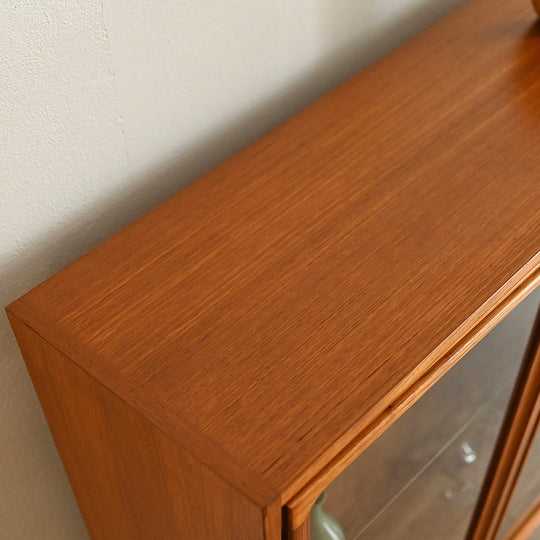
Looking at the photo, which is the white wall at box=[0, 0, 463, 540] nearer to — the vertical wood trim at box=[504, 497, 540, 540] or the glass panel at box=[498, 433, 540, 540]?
the glass panel at box=[498, 433, 540, 540]

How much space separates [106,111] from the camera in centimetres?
71

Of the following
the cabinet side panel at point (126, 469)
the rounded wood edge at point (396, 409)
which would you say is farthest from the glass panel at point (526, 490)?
the cabinet side panel at point (126, 469)

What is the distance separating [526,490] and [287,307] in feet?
2.35

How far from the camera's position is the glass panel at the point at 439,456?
26.3 inches

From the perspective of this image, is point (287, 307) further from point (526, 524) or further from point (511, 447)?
point (526, 524)

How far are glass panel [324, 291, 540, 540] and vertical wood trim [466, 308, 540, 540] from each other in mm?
11

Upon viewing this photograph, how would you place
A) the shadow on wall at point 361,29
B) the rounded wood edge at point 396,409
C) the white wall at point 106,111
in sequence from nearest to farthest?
1. the rounded wood edge at point 396,409
2. the white wall at point 106,111
3. the shadow on wall at point 361,29

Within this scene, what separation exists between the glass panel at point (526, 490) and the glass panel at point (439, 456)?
0.15 meters

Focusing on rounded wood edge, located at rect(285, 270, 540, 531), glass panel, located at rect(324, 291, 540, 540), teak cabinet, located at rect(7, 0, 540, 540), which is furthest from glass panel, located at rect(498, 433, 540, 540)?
rounded wood edge, located at rect(285, 270, 540, 531)

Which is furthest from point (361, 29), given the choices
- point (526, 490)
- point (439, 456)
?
point (526, 490)

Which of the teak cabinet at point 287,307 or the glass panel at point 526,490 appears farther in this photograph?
the glass panel at point 526,490

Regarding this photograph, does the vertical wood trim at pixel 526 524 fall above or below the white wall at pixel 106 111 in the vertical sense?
Result: below

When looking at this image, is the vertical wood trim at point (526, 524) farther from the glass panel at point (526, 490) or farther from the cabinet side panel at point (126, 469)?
the cabinet side panel at point (126, 469)

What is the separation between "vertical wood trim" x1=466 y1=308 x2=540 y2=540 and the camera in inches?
31.9
